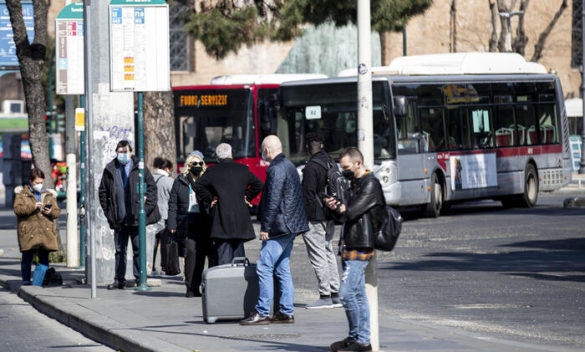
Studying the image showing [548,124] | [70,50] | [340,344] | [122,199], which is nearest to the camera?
[340,344]

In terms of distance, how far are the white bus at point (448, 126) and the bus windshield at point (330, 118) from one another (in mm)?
21

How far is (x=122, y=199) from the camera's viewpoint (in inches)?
563

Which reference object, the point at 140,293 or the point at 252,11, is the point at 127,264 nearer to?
the point at 140,293

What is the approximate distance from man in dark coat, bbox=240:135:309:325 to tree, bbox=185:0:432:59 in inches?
679

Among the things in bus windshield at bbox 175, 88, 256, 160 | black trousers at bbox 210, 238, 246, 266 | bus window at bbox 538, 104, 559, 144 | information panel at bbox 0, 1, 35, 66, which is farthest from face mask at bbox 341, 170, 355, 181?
bus window at bbox 538, 104, 559, 144

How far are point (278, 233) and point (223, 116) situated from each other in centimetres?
1807

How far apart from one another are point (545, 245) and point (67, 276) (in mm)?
7465

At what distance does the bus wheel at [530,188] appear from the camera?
1150 inches

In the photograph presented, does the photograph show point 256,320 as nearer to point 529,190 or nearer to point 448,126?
point 448,126

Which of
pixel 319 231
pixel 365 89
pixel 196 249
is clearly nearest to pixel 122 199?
pixel 196 249

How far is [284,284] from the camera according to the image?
427 inches

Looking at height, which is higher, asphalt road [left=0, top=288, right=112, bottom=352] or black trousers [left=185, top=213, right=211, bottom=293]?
black trousers [left=185, top=213, right=211, bottom=293]

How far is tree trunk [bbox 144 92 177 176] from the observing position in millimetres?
22047

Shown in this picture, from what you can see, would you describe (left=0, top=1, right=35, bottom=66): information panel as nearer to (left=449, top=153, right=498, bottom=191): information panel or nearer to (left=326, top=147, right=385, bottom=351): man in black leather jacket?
(left=449, top=153, right=498, bottom=191): information panel
